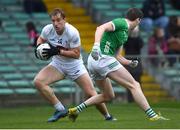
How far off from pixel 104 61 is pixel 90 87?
0.88m

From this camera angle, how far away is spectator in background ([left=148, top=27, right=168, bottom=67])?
89.1 ft

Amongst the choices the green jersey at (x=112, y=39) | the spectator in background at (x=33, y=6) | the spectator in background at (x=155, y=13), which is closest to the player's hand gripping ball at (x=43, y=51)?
the green jersey at (x=112, y=39)

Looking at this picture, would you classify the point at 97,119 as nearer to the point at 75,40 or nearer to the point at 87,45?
the point at 75,40

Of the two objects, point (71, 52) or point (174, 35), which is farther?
point (174, 35)

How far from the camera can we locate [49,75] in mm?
17516

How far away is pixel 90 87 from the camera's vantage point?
17562 millimetres

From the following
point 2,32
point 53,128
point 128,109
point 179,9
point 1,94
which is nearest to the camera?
point 53,128

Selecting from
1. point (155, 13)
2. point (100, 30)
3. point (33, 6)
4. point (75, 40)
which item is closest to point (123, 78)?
point (100, 30)

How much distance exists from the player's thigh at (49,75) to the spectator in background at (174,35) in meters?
10.9

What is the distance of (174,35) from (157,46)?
0.70 meters

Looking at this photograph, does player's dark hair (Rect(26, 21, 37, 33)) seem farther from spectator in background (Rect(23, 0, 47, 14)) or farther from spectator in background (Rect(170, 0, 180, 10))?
spectator in background (Rect(170, 0, 180, 10))

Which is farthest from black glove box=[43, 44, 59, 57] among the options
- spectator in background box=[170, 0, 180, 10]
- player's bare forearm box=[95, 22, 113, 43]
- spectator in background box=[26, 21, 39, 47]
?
spectator in background box=[170, 0, 180, 10]

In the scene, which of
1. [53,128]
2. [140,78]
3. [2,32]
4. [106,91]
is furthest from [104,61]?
[2,32]

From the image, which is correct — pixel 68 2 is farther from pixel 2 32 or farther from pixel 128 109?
pixel 128 109
